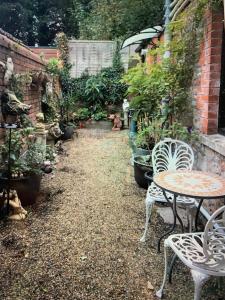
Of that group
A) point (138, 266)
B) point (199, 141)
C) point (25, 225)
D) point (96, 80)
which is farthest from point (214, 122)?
point (96, 80)

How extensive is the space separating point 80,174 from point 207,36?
284 centimetres

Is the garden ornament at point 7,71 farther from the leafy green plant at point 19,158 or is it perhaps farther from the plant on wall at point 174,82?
the plant on wall at point 174,82

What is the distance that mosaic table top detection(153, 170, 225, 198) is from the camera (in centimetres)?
212

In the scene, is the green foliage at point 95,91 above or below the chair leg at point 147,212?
above

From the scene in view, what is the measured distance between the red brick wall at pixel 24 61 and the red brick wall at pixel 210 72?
2421 millimetres

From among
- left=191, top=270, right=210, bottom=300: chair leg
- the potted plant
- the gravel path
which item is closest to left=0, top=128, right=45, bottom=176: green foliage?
the potted plant

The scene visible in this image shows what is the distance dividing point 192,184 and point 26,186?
79.0 inches

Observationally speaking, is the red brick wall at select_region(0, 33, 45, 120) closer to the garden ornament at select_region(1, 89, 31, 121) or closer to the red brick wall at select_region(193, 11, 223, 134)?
the garden ornament at select_region(1, 89, 31, 121)

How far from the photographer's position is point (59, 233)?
2967mm

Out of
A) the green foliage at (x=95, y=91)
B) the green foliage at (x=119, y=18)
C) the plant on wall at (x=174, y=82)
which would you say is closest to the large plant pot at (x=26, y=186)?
the plant on wall at (x=174, y=82)

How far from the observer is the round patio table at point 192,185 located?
2.11 meters

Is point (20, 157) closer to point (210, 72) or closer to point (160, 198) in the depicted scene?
point (160, 198)

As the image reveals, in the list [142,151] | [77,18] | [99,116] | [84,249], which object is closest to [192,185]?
[84,249]

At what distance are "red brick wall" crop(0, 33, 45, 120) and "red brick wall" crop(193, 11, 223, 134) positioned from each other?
2.42 m
